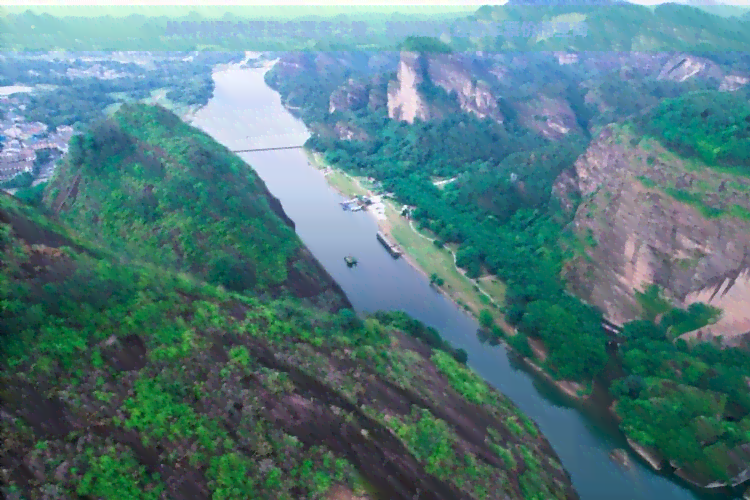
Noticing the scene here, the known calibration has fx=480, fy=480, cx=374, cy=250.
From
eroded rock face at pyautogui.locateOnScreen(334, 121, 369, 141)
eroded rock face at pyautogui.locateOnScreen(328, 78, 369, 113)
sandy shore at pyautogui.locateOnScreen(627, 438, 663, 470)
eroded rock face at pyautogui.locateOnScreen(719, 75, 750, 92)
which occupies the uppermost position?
eroded rock face at pyautogui.locateOnScreen(719, 75, 750, 92)

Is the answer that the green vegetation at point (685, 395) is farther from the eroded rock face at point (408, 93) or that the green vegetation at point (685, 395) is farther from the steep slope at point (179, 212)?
the eroded rock face at point (408, 93)

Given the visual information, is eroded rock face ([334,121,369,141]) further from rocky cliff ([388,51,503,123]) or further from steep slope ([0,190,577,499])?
steep slope ([0,190,577,499])

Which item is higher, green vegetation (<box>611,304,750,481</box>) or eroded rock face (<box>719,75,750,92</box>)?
eroded rock face (<box>719,75,750,92</box>)

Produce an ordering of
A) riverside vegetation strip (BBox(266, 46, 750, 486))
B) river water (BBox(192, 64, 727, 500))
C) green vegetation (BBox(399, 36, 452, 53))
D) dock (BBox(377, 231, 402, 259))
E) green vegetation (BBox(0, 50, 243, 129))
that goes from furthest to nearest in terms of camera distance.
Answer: green vegetation (BBox(399, 36, 452, 53)) < green vegetation (BBox(0, 50, 243, 129)) < dock (BBox(377, 231, 402, 259)) < riverside vegetation strip (BBox(266, 46, 750, 486)) < river water (BBox(192, 64, 727, 500))

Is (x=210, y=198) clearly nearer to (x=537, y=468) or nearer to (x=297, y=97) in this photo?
(x=537, y=468)

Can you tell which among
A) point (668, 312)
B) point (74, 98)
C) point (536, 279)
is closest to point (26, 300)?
point (536, 279)

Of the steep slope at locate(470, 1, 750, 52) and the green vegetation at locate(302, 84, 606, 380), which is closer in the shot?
the green vegetation at locate(302, 84, 606, 380)

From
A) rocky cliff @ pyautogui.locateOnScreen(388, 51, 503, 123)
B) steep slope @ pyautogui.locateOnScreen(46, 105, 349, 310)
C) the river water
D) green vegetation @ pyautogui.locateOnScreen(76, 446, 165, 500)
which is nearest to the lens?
green vegetation @ pyautogui.locateOnScreen(76, 446, 165, 500)

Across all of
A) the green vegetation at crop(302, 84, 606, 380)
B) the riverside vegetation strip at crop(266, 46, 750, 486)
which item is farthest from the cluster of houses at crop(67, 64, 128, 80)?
the green vegetation at crop(302, 84, 606, 380)
